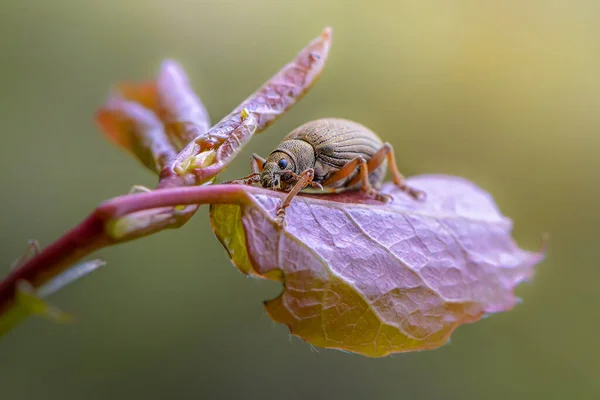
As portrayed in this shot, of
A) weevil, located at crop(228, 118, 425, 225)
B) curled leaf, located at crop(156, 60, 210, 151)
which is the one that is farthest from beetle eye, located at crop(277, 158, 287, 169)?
curled leaf, located at crop(156, 60, 210, 151)

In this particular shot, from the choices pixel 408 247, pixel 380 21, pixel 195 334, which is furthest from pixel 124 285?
pixel 380 21

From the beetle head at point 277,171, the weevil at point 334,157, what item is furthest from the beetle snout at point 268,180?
the weevil at point 334,157

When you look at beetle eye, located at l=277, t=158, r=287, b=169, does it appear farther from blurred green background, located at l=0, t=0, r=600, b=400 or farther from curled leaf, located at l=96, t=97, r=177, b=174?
blurred green background, located at l=0, t=0, r=600, b=400

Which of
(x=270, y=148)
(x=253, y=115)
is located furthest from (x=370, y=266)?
(x=270, y=148)

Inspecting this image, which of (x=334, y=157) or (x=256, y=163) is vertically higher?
(x=256, y=163)

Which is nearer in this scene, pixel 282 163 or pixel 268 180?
pixel 268 180

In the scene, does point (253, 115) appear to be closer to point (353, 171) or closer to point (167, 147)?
point (167, 147)

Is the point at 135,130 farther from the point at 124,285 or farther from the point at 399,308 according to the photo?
the point at 124,285

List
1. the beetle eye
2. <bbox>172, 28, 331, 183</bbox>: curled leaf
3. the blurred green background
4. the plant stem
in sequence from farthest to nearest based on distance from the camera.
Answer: the blurred green background < the beetle eye < <bbox>172, 28, 331, 183</bbox>: curled leaf < the plant stem
